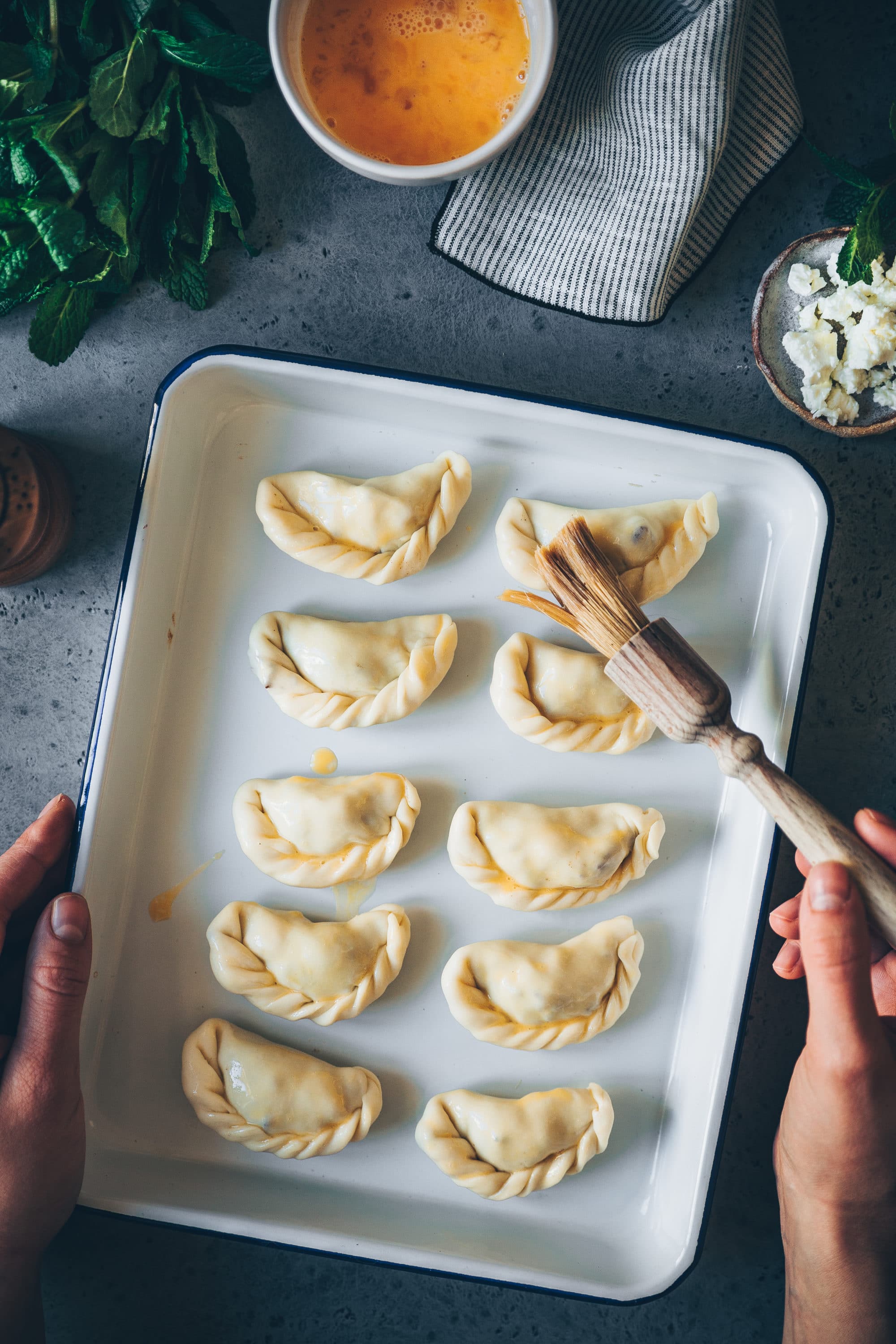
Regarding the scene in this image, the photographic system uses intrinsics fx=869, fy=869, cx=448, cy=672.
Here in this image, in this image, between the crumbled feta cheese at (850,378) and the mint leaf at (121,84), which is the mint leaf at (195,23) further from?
the crumbled feta cheese at (850,378)

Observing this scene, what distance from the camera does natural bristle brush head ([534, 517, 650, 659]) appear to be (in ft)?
5.07

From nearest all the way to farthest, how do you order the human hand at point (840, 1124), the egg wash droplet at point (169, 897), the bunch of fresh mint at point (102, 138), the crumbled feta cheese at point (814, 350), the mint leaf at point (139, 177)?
1. the human hand at point (840, 1124)
2. the bunch of fresh mint at point (102, 138)
3. the mint leaf at point (139, 177)
4. the crumbled feta cheese at point (814, 350)
5. the egg wash droplet at point (169, 897)

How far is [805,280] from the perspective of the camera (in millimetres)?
1641

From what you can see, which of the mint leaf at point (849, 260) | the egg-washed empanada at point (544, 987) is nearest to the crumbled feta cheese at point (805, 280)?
the mint leaf at point (849, 260)

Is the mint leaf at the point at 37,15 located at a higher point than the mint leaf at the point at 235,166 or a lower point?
higher

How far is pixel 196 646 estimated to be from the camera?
68.6 inches

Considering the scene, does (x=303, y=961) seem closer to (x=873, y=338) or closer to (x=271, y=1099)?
(x=271, y=1099)

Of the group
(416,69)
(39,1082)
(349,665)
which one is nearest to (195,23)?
(416,69)

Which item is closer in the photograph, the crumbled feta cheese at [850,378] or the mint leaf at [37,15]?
the mint leaf at [37,15]

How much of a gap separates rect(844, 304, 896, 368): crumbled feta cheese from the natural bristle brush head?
59 cm

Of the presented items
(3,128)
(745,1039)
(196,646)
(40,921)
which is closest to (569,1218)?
(745,1039)

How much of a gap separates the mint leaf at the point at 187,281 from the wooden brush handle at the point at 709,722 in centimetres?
105

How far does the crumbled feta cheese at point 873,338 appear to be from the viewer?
157 cm

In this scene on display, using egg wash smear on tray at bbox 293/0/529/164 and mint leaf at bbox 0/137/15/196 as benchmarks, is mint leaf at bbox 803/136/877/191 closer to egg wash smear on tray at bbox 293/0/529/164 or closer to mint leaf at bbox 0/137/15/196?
egg wash smear on tray at bbox 293/0/529/164
